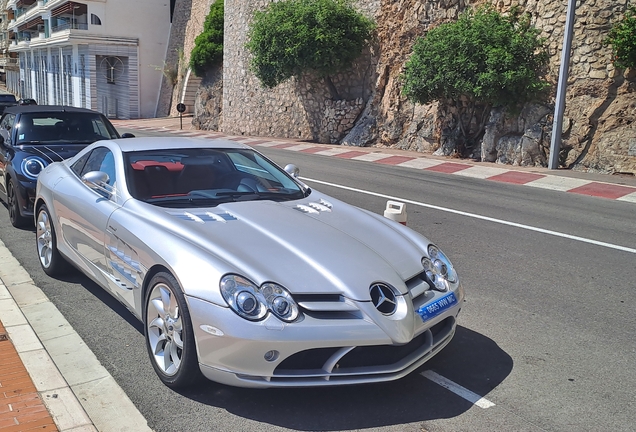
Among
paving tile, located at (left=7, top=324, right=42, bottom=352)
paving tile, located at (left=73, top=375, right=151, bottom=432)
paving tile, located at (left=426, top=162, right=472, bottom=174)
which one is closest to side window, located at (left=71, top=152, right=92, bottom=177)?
paving tile, located at (left=7, top=324, right=42, bottom=352)

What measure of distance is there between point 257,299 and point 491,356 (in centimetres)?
189

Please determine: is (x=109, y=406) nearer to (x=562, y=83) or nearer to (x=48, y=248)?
(x=48, y=248)

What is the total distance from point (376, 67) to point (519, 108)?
7776 millimetres

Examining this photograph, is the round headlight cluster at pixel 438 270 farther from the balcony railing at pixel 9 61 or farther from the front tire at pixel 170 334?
the balcony railing at pixel 9 61

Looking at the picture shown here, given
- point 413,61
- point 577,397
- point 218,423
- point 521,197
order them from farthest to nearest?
point 413,61, point 521,197, point 577,397, point 218,423

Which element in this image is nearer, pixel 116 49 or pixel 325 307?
pixel 325 307

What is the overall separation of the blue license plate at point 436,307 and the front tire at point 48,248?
3673 millimetres

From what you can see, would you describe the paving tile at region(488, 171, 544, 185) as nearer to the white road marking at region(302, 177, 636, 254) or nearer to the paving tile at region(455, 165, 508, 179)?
the paving tile at region(455, 165, 508, 179)

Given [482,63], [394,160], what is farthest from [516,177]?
[394,160]

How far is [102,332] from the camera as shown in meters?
4.86

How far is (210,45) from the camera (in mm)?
37375

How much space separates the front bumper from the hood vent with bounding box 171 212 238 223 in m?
0.87

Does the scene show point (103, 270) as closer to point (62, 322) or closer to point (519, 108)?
point (62, 322)

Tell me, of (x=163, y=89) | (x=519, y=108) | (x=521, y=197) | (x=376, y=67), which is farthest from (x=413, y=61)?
(x=163, y=89)
